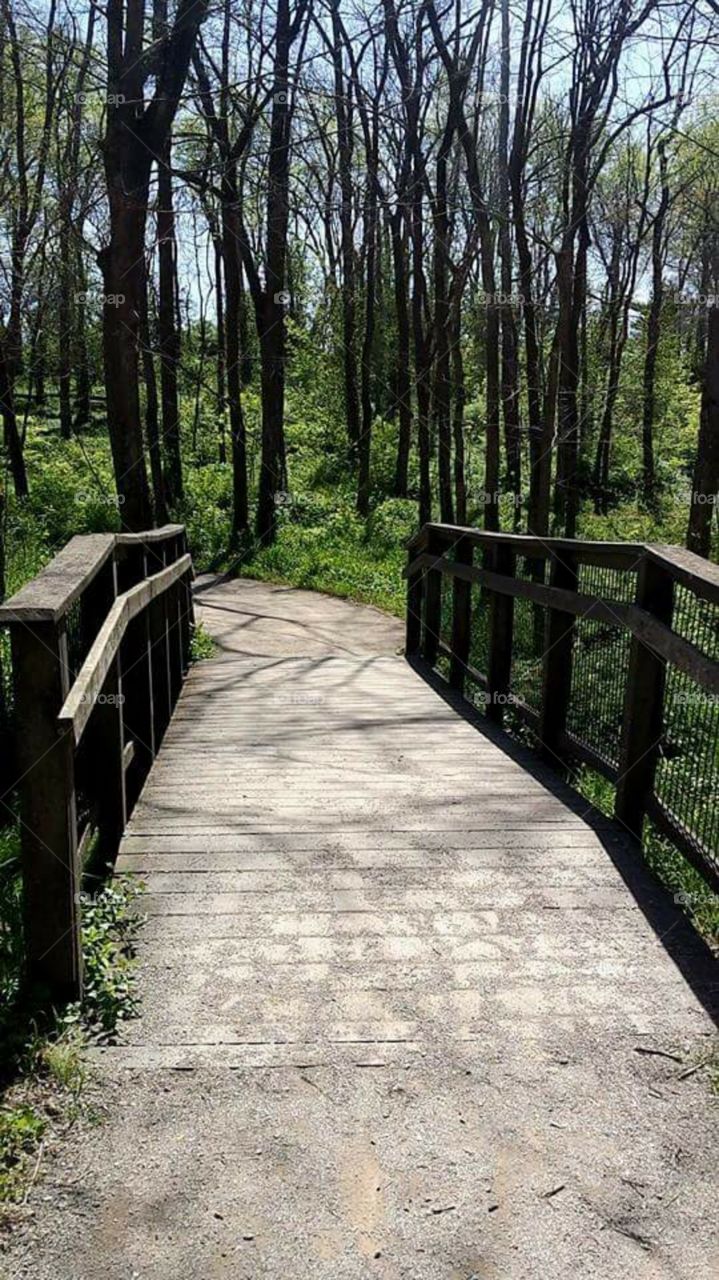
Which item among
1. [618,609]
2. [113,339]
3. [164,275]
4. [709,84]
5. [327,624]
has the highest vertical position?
[709,84]

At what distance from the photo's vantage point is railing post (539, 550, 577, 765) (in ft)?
16.3

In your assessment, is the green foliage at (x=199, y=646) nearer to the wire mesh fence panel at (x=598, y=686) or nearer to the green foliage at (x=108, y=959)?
the wire mesh fence panel at (x=598, y=686)

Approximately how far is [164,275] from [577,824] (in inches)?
654

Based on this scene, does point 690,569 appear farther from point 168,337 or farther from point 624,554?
point 168,337

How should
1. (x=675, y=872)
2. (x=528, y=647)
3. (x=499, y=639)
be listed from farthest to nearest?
1. (x=528, y=647)
2. (x=499, y=639)
3. (x=675, y=872)

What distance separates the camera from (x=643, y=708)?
3951 millimetres

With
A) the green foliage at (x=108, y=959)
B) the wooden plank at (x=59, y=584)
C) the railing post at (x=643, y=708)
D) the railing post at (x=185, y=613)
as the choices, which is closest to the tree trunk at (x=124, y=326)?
the railing post at (x=185, y=613)

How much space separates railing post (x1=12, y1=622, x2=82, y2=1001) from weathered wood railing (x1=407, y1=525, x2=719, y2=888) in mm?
1906

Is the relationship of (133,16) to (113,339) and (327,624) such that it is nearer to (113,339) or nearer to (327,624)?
(113,339)

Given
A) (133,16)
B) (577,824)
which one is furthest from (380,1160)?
(133,16)

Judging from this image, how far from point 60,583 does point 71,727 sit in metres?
0.50

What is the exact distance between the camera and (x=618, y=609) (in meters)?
4.18

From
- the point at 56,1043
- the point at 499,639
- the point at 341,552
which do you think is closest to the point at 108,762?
the point at 56,1043

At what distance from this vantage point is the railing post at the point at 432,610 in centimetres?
837
